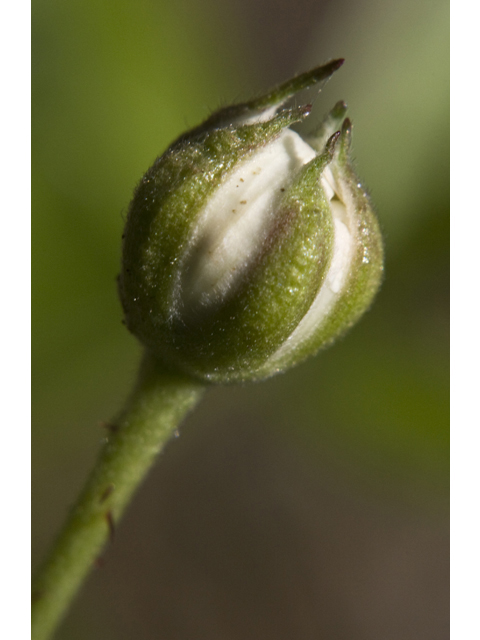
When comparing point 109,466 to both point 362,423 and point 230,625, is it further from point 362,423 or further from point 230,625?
point 230,625

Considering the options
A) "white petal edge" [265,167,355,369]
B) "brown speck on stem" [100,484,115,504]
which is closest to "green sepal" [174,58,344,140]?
"white petal edge" [265,167,355,369]

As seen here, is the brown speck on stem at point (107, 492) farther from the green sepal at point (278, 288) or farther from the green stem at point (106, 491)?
the green sepal at point (278, 288)

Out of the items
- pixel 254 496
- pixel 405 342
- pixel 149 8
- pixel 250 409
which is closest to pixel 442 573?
pixel 254 496

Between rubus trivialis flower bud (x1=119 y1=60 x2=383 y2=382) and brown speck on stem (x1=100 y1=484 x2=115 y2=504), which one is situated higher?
rubus trivialis flower bud (x1=119 y1=60 x2=383 y2=382)

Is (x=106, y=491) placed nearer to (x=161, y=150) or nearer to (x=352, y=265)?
(x=352, y=265)

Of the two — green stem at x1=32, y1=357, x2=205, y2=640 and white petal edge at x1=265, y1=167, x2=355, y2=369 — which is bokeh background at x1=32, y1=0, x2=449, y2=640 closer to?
green stem at x1=32, y1=357, x2=205, y2=640

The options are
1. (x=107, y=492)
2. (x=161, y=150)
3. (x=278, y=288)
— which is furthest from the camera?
(x=161, y=150)

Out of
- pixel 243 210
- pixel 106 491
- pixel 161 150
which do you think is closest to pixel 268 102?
pixel 243 210
